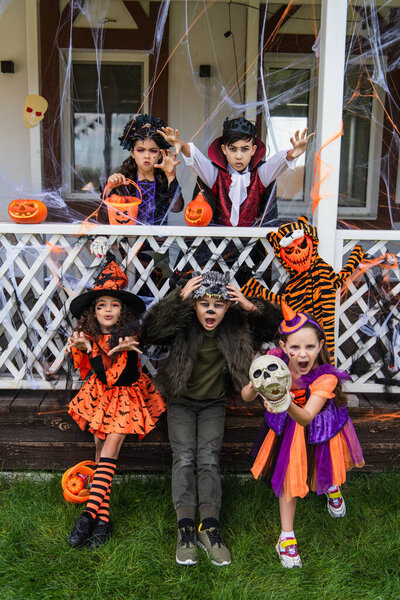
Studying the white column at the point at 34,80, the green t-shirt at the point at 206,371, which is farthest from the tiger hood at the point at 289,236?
the white column at the point at 34,80

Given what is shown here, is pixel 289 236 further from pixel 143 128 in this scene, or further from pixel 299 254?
pixel 143 128

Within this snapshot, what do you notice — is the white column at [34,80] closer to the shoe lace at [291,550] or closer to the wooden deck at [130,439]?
the wooden deck at [130,439]

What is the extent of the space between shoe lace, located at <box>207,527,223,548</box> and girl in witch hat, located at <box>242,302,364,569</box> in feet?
0.92

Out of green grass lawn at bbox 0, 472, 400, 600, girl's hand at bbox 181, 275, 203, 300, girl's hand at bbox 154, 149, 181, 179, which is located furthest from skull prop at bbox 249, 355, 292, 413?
girl's hand at bbox 154, 149, 181, 179

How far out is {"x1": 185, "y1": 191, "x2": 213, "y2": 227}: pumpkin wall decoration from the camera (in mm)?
3225

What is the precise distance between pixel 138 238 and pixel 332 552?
1.97 meters

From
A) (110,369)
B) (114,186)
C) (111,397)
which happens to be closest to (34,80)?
(114,186)

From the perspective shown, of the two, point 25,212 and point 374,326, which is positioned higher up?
point 25,212

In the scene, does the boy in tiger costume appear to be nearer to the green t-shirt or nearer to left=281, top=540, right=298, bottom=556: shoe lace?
the green t-shirt

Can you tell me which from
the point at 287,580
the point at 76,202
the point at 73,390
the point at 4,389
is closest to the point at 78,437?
the point at 73,390

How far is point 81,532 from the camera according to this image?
8.49ft

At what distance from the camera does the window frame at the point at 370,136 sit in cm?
516

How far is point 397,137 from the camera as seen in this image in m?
5.48

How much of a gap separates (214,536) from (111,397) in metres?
0.87
